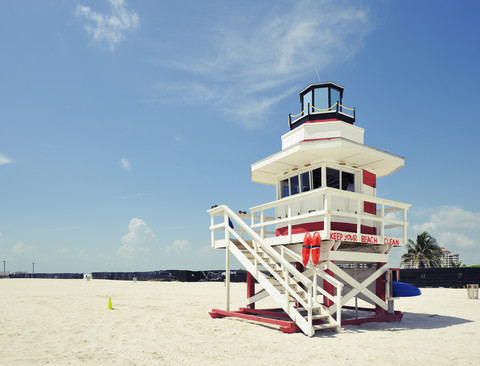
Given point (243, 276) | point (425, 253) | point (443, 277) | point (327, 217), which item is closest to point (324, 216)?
point (327, 217)

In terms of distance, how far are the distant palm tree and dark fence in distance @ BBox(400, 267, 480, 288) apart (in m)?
30.0

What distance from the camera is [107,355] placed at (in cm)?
811

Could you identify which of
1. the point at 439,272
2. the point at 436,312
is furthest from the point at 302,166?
the point at 439,272

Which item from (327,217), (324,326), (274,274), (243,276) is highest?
(327,217)

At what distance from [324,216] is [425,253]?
57531 mm

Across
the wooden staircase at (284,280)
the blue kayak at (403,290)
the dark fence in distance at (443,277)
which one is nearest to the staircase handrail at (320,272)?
the wooden staircase at (284,280)

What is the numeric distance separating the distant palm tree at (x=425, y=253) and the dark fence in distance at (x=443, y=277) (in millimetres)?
29956

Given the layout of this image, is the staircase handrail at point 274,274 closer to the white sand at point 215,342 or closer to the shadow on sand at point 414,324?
the white sand at point 215,342

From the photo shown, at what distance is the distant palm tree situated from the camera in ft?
201

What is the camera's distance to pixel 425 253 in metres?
61.8

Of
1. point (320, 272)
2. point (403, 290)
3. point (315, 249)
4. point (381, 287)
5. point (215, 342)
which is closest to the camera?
point (215, 342)

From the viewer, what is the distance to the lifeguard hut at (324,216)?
1196cm

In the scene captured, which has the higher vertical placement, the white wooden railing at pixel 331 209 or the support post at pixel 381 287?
the white wooden railing at pixel 331 209

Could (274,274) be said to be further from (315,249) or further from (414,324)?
(414,324)
